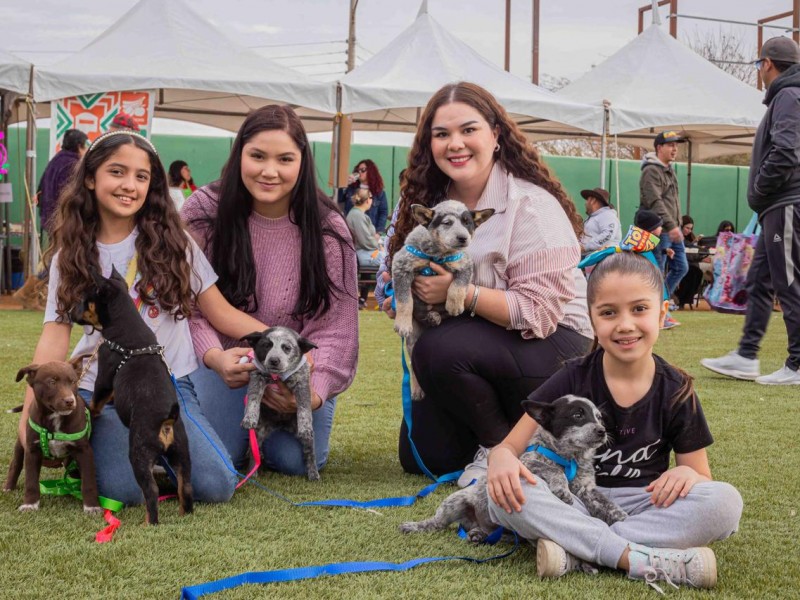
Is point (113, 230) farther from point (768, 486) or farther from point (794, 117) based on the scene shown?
point (794, 117)

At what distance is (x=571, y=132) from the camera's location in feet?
47.5

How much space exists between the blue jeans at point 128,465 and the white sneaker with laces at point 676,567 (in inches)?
57.0

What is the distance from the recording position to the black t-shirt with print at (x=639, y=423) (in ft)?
8.18

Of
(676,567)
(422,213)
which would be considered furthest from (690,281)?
(676,567)

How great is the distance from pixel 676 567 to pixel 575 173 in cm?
1902

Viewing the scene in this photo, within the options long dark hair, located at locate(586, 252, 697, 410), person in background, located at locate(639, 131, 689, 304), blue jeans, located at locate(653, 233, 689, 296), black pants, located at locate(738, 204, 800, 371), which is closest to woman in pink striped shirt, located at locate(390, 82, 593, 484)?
long dark hair, located at locate(586, 252, 697, 410)

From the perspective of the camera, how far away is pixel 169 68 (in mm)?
10562

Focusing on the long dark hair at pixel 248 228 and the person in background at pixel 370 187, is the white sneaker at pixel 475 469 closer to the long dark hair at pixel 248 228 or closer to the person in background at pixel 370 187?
the long dark hair at pixel 248 228

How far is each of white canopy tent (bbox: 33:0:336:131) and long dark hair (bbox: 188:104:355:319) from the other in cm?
709

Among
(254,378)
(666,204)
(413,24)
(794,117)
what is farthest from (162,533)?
(413,24)

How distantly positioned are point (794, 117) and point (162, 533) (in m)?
4.85

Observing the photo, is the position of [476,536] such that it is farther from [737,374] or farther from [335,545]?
[737,374]

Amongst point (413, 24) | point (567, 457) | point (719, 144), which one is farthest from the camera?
point (719, 144)

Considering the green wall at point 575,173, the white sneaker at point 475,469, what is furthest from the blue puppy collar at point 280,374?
the green wall at point 575,173
